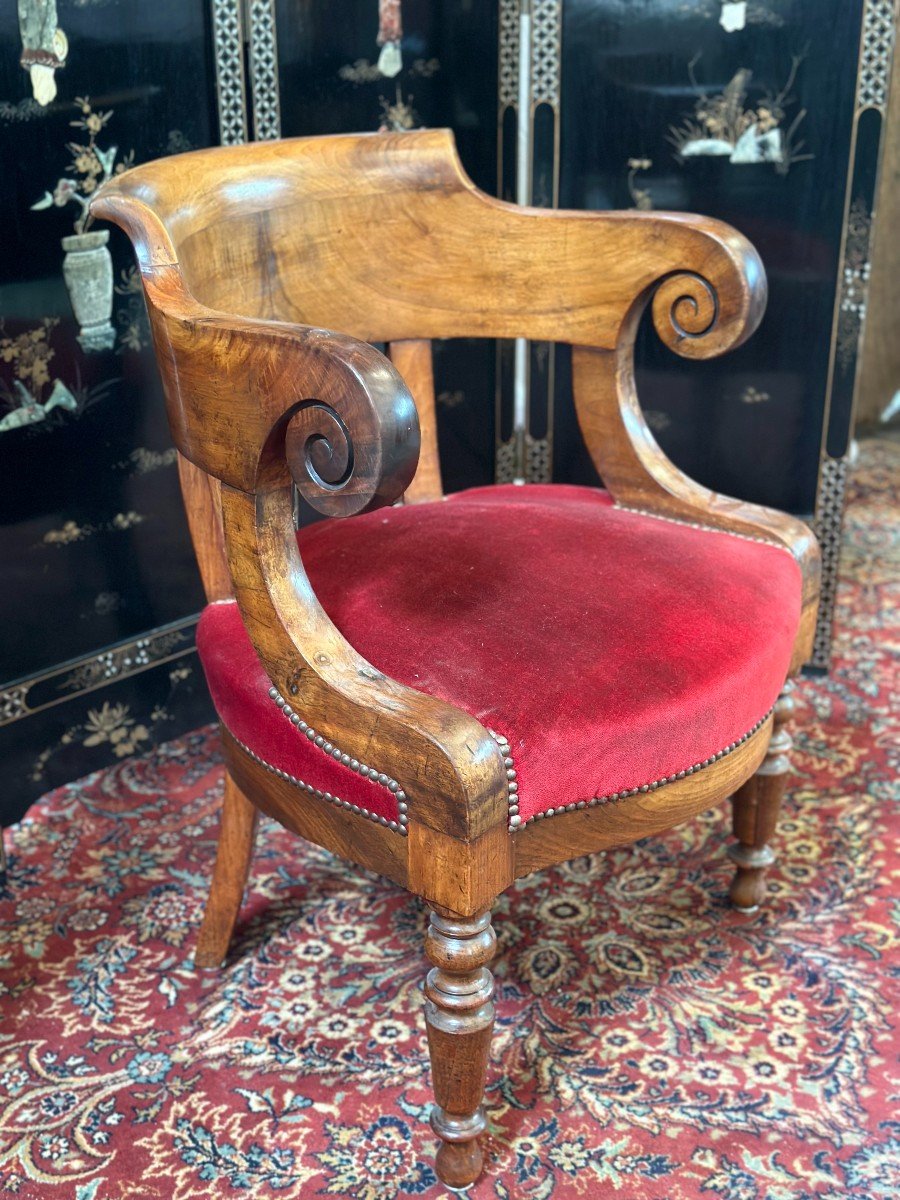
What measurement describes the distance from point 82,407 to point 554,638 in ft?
3.40

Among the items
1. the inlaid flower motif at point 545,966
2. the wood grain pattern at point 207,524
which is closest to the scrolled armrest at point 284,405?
→ the wood grain pattern at point 207,524

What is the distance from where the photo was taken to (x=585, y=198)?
94.2 inches

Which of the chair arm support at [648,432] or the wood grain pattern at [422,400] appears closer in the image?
the chair arm support at [648,432]

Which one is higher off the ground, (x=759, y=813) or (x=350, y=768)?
(x=350, y=768)

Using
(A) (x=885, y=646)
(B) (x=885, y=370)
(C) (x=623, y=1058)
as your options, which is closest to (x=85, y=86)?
(C) (x=623, y=1058)

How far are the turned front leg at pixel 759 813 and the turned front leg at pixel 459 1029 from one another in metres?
0.54

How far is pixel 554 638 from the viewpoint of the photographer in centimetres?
132

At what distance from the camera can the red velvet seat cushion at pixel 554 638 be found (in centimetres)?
126

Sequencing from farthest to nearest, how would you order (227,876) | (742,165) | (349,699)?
1. (742,165)
2. (227,876)
3. (349,699)

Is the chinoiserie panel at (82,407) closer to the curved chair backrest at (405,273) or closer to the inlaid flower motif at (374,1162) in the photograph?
the curved chair backrest at (405,273)

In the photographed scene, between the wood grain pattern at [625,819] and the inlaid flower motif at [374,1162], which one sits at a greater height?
the wood grain pattern at [625,819]

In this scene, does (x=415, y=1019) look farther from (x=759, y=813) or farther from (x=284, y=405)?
(x=284, y=405)

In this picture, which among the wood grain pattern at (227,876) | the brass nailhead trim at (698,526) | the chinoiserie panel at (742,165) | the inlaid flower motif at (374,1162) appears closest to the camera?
the inlaid flower motif at (374,1162)

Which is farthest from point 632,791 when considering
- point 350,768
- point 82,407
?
point 82,407
